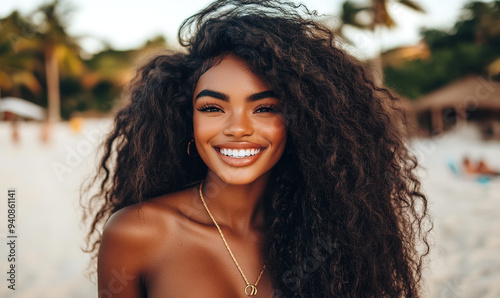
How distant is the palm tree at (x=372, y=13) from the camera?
2167cm

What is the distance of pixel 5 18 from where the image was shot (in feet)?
96.7

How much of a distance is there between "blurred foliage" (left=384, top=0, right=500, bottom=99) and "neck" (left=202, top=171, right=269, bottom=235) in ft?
65.5

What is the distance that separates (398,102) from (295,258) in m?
1.18

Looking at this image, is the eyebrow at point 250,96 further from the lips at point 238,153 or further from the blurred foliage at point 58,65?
the blurred foliage at point 58,65

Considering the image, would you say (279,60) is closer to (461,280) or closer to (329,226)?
(329,226)

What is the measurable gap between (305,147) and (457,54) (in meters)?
24.9

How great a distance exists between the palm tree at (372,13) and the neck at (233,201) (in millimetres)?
19740

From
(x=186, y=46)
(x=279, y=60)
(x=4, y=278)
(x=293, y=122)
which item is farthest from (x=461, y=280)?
(x=4, y=278)

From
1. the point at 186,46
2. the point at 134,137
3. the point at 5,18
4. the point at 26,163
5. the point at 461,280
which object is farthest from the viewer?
the point at 5,18

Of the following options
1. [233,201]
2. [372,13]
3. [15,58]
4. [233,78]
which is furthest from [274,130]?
[15,58]

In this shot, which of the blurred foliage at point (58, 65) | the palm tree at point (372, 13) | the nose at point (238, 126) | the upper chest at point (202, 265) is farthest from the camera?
the blurred foliage at point (58, 65)

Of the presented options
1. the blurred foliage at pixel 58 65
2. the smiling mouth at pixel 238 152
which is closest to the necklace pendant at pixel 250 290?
the smiling mouth at pixel 238 152

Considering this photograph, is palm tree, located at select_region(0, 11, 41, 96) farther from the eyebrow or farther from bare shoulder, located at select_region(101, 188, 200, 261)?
the eyebrow

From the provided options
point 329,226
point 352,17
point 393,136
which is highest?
point 352,17
